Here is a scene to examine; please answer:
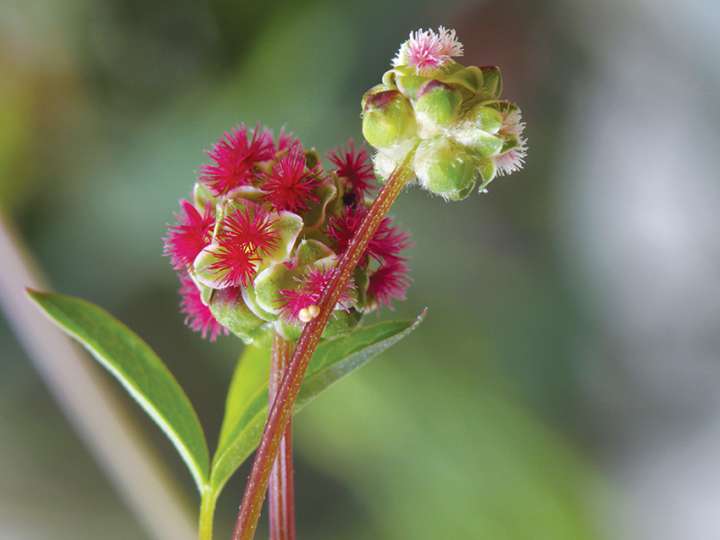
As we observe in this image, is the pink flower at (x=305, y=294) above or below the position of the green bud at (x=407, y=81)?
below

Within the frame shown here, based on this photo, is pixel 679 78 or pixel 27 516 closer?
pixel 27 516

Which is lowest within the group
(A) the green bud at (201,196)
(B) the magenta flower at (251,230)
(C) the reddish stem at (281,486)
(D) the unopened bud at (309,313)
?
(C) the reddish stem at (281,486)

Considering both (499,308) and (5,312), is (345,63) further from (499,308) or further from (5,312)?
(5,312)

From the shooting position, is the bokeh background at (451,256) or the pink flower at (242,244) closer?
the pink flower at (242,244)

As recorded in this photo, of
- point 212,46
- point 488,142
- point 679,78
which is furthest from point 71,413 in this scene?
point 679,78

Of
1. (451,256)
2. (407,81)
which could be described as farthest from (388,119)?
(451,256)

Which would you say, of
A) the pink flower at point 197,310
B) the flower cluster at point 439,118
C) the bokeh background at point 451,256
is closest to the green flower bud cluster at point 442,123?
the flower cluster at point 439,118

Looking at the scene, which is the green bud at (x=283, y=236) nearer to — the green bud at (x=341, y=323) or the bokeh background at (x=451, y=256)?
the green bud at (x=341, y=323)

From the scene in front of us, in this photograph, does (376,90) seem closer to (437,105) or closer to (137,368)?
(437,105)
